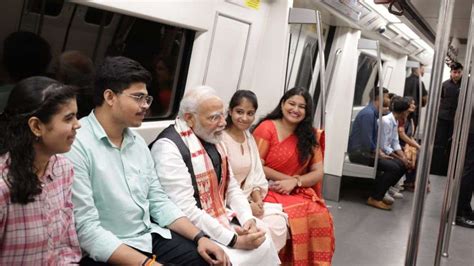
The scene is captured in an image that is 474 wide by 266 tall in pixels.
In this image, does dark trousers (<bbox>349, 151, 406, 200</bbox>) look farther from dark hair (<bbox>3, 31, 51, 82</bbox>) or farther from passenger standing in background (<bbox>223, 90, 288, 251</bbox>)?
dark hair (<bbox>3, 31, 51, 82</bbox>)

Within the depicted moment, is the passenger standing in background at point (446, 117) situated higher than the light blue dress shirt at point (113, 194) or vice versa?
the passenger standing in background at point (446, 117)

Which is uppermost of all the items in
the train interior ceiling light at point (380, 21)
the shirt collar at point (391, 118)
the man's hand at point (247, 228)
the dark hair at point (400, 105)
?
the train interior ceiling light at point (380, 21)

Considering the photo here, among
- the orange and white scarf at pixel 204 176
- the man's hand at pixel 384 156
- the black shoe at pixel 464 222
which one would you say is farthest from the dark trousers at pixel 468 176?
the orange and white scarf at pixel 204 176

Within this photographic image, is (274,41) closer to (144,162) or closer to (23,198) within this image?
(144,162)

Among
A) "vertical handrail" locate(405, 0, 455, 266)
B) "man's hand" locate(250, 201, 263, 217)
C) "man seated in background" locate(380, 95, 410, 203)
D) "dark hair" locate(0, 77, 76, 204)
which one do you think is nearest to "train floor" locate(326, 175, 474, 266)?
"man seated in background" locate(380, 95, 410, 203)

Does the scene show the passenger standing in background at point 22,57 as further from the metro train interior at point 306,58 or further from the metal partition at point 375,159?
the metal partition at point 375,159

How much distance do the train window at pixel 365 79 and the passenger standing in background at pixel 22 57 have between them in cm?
514

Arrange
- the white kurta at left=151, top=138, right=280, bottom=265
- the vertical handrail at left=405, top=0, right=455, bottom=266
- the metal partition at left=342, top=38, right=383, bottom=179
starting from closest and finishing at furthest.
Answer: the vertical handrail at left=405, top=0, right=455, bottom=266 → the white kurta at left=151, top=138, right=280, bottom=265 → the metal partition at left=342, top=38, right=383, bottom=179

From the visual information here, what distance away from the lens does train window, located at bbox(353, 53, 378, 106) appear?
6.79 metres

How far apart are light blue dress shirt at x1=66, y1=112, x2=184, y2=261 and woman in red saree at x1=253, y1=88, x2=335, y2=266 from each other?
1.17 metres

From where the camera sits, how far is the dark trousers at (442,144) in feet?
25.8

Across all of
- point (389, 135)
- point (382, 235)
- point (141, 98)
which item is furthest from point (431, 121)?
point (389, 135)

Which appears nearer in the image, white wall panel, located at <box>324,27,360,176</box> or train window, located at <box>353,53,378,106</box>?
white wall panel, located at <box>324,27,360,176</box>

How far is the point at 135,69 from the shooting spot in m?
2.10
